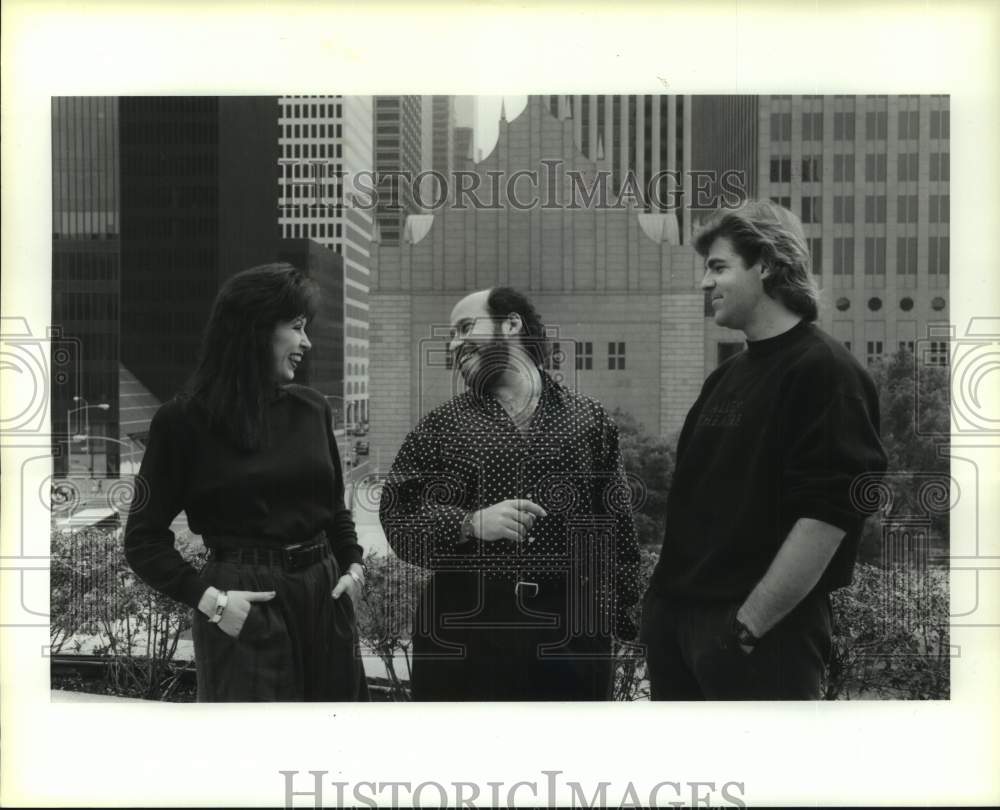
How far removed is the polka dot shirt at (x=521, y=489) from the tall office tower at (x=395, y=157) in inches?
30.2

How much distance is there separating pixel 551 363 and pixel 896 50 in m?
1.89

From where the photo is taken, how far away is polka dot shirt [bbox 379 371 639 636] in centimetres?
491

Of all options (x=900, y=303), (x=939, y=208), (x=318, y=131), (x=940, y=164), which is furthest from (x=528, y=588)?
(x=940, y=164)

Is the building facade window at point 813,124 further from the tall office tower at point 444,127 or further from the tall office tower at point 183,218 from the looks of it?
the tall office tower at point 183,218

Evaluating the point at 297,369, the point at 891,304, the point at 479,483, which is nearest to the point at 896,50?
the point at 891,304

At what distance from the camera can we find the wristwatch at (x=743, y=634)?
4.87 metres

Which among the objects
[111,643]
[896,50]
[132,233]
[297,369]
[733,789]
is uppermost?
[896,50]

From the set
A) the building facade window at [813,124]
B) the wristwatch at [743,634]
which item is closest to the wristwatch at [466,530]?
the wristwatch at [743,634]

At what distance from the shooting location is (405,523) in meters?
4.93

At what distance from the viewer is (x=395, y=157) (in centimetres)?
485

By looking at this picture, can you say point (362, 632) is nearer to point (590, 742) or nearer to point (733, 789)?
point (590, 742)

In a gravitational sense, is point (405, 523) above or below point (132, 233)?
below

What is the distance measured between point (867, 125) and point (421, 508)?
7.83 feet

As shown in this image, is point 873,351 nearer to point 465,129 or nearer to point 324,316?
point 465,129
